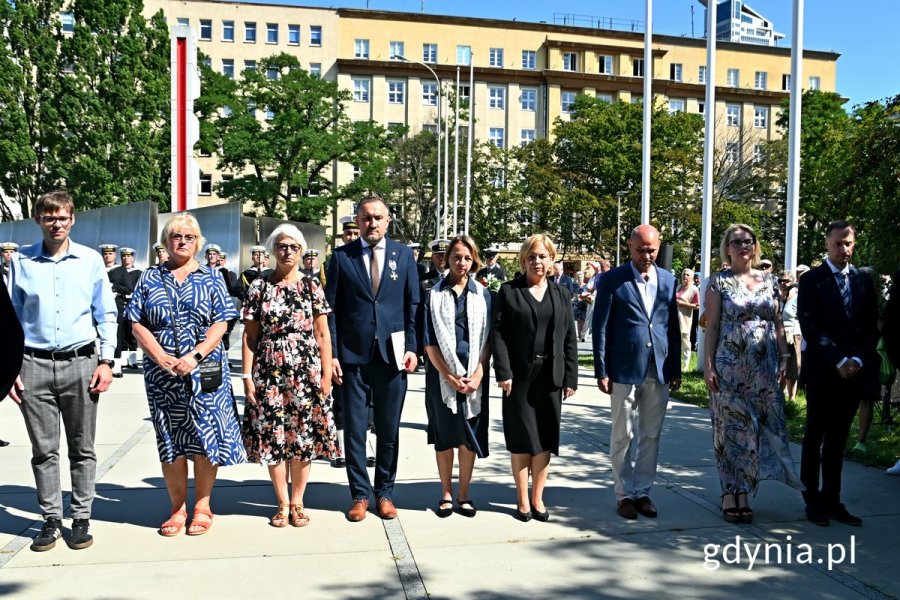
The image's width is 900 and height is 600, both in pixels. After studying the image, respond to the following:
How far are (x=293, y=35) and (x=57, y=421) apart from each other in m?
64.2

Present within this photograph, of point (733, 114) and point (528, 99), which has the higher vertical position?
point (528, 99)

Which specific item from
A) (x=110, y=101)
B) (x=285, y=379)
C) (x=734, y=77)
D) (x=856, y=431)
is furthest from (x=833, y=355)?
(x=734, y=77)

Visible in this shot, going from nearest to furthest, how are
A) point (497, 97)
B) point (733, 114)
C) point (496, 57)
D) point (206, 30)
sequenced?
point (206, 30) < point (497, 97) < point (496, 57) < point (733, 114)

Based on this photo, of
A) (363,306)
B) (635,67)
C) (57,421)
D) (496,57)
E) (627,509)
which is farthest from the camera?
(635,67)

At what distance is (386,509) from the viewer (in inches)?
214

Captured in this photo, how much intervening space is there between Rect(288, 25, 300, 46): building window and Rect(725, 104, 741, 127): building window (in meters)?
36.4

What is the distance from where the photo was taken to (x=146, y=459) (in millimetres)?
7059

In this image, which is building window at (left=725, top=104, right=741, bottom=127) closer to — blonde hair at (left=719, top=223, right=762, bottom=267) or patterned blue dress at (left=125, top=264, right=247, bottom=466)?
Answer: blonde hair at (left=719, top=223, right=762, bottom=267)

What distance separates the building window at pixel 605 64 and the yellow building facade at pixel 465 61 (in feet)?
0.27

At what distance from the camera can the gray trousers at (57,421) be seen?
4.78m

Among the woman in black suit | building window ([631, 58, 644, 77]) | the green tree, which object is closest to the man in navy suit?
the woman in black suit

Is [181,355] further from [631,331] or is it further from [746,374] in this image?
[746,374]

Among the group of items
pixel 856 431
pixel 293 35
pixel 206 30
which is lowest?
pixel 856 431

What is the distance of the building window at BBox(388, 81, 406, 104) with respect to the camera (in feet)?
216
